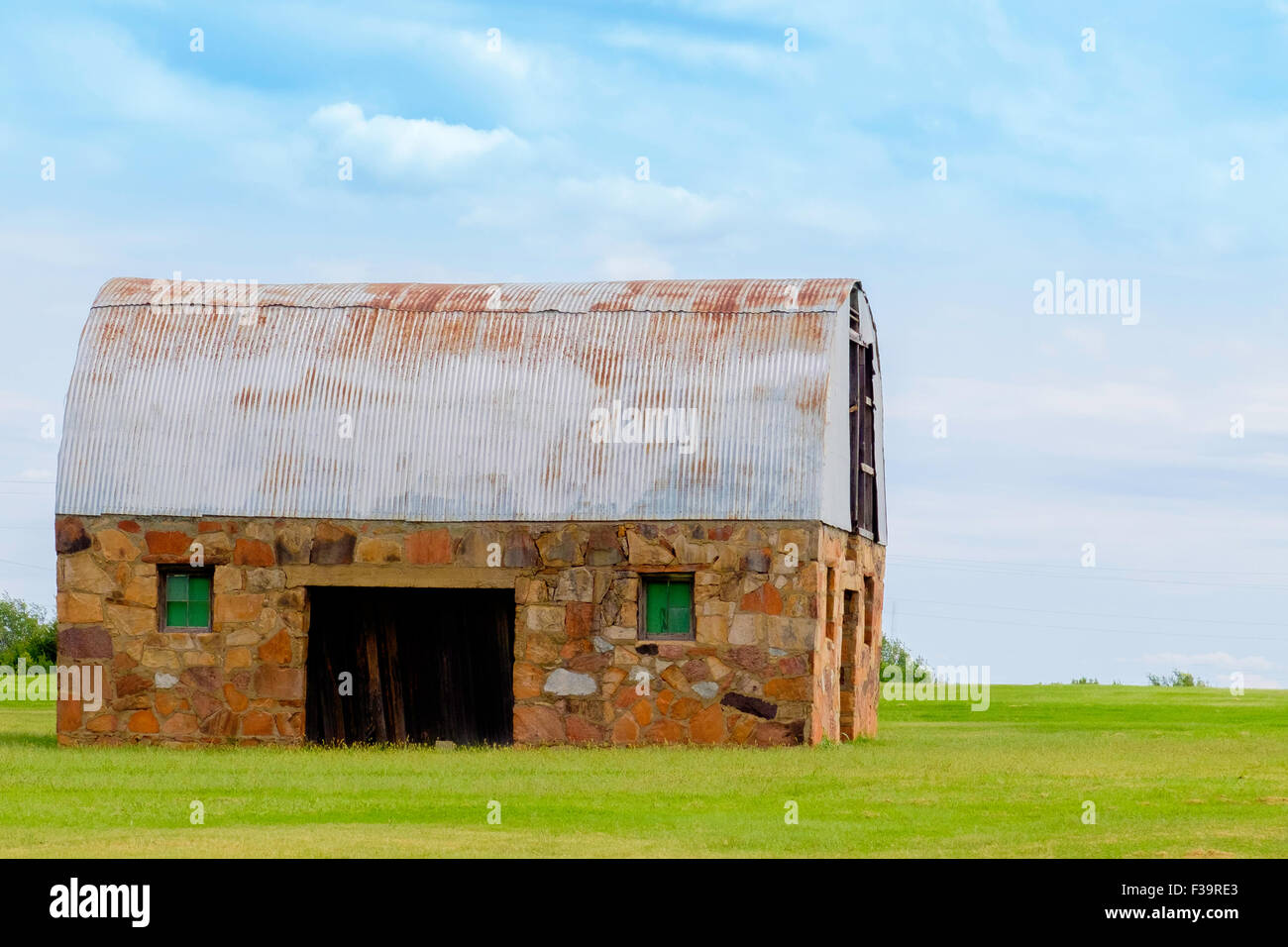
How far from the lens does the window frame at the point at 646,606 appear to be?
24062 millimetres

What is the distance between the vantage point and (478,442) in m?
24.9

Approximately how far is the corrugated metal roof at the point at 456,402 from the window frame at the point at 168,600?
A: 0.80 meters

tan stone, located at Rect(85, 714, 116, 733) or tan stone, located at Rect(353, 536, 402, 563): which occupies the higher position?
tan stone, located at Rect(353, 536, 402, 563)

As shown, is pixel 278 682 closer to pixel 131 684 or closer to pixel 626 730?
pixel 131 684

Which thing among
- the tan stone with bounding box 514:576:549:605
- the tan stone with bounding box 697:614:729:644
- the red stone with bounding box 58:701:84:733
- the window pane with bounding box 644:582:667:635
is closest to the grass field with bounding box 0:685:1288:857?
the red stone with bounding box 58:701:84:733

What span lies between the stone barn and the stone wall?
0.12 ft

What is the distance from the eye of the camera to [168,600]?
25125 mm

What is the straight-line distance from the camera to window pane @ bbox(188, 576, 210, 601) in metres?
25.1

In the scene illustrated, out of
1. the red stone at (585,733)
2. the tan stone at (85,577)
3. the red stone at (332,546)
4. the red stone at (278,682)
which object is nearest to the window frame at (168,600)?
the tan stone at (85,577)

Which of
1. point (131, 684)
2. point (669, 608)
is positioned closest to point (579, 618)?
point (669, 608)
